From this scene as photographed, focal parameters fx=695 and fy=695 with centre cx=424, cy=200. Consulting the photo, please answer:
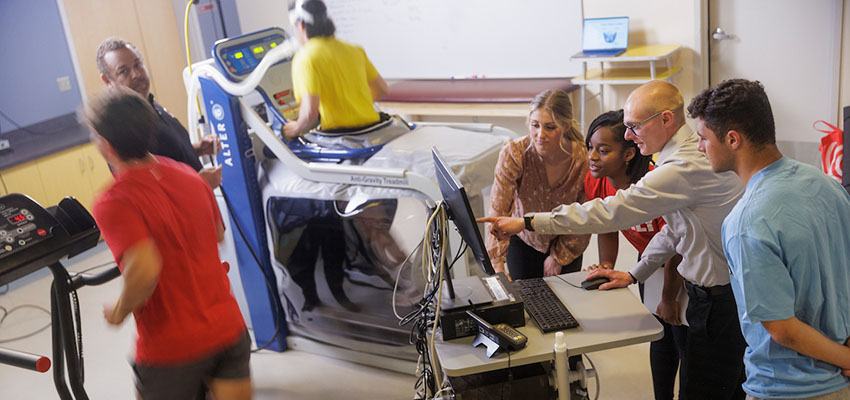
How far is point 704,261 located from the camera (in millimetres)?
1886

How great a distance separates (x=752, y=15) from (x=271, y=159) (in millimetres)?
3294

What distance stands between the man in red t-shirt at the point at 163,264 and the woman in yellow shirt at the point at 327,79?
1155 millimetres

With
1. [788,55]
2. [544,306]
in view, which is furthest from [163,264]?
[788,55]

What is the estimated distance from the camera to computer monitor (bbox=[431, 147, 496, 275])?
1.67m

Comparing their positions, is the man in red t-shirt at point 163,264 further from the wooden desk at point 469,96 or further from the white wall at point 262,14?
the white wall at point 262,14

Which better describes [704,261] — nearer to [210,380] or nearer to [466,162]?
[466,162]

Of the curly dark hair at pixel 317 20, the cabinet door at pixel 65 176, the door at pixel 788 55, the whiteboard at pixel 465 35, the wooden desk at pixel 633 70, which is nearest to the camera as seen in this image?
the curly dark hair at pixel 317 20

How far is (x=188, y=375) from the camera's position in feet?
6.19

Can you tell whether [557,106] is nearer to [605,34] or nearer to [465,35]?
[605,34]

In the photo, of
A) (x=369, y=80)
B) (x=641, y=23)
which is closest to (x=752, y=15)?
(x=641, y=23)

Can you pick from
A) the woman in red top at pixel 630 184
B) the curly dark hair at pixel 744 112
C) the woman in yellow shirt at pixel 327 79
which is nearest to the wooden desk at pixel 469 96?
the woman in yellow shirt at pixel 327 79

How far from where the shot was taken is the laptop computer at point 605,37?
4.62 m

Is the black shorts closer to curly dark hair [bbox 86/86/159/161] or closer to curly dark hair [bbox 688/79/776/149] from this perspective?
curly dark hair [bbox 86/86/159/161]

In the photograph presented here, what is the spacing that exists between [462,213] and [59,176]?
12.7ft
